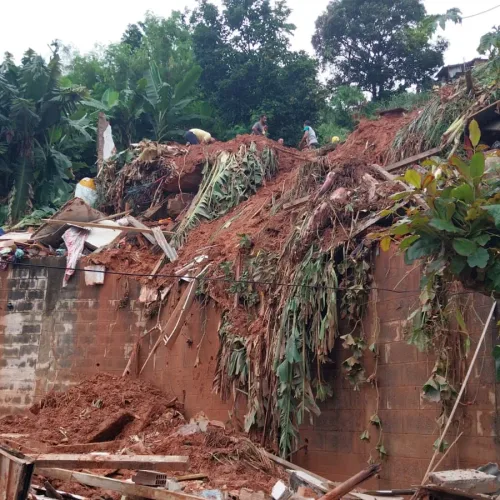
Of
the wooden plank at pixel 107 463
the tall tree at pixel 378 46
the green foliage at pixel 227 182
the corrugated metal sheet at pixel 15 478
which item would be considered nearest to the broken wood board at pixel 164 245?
the green foliage at pixel 227 182

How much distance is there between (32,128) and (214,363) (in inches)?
362

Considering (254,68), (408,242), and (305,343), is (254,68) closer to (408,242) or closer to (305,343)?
Answer: (305,343)

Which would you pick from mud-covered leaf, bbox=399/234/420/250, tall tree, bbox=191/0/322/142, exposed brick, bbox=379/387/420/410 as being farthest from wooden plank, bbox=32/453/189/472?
tall tree, bbox=191/0/322/142

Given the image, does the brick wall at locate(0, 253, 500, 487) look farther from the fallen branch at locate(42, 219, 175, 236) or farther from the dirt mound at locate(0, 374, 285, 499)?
the fallen branch at locate(42, 219, 175, 236)

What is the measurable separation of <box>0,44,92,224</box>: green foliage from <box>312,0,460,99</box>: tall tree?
33.8ft

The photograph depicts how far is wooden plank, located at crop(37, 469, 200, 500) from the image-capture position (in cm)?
645

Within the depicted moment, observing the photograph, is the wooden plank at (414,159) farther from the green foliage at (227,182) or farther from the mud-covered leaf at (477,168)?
the mud-covered leaf at (477,168)

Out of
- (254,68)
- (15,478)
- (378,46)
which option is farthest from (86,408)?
(378,46)

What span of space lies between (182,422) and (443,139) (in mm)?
5329

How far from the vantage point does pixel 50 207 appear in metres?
17.1

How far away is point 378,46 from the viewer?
23.7 meters

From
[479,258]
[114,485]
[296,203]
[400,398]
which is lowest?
[114,485]

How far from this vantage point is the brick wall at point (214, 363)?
270 inches

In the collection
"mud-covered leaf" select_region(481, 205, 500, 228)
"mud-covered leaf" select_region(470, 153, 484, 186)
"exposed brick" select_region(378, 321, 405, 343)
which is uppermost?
"mud-covered leaf" select_region(470, 153, 484, 186)
